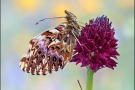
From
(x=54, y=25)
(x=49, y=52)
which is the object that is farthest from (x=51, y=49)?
(x=54, y=25)

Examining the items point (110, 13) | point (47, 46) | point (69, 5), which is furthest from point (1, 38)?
point (47, 46)

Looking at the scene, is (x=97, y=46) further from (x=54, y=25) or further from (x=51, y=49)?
(x=54, y=25)

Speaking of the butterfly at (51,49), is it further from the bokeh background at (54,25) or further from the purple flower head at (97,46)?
the bokeh background at (54,25)

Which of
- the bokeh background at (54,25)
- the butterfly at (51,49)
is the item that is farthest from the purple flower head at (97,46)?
the bokeh background at (54,25)

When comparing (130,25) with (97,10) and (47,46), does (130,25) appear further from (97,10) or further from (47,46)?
(47,46)

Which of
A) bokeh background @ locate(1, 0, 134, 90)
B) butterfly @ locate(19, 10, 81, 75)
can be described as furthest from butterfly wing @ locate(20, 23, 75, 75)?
bokeh background @ locate(1, 0, 134, 90)
